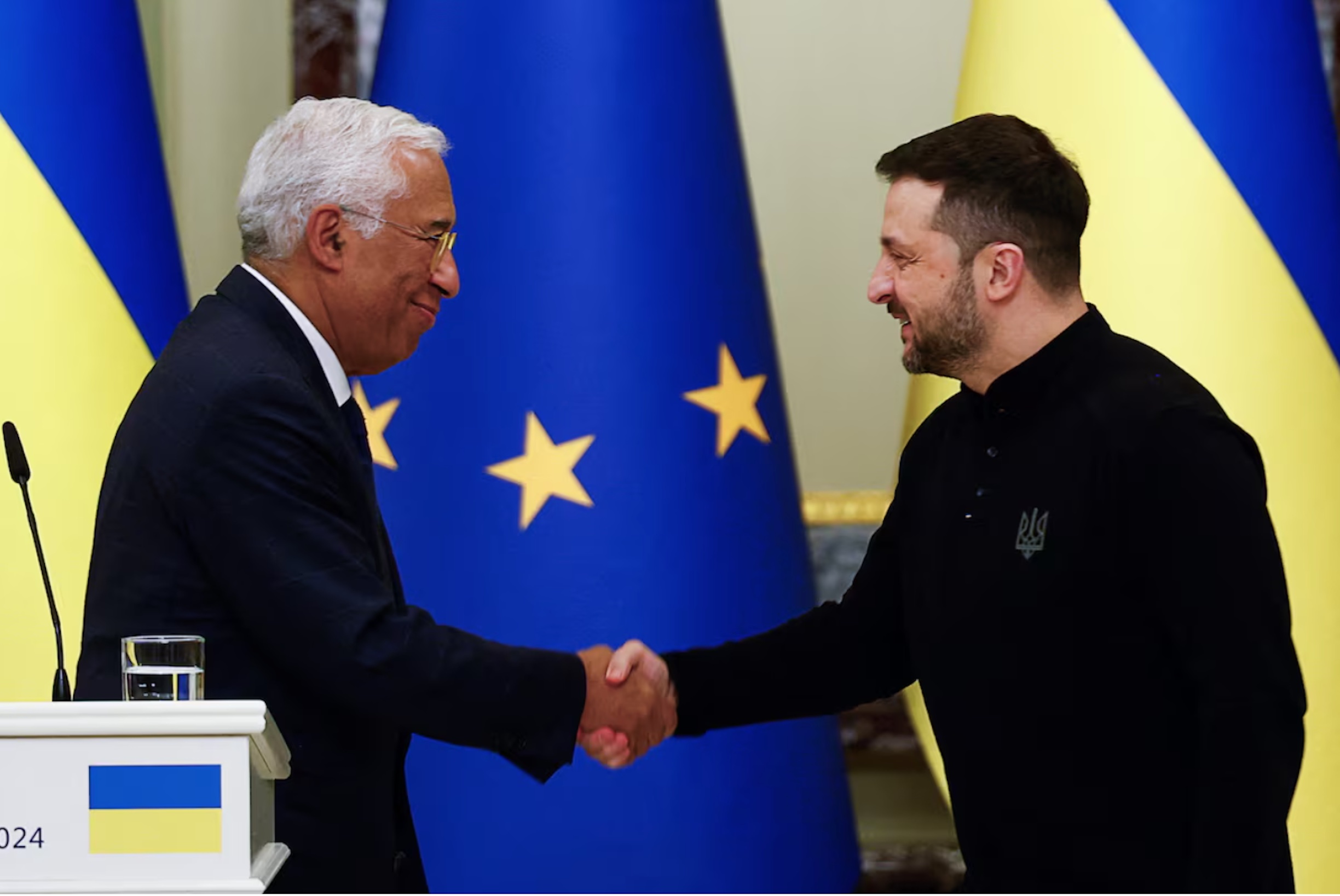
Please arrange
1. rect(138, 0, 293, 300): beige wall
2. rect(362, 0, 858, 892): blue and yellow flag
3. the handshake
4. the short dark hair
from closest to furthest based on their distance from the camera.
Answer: the short dark hair < the handshake < rect(362, 0, 858, 892): blue and yellow flag < rect(138, 0, 293, 300): beige wall

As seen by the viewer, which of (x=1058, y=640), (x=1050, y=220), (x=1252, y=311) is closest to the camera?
(x=1058, y=640)

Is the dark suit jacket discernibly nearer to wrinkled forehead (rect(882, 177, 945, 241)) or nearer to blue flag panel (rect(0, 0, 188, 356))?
wrinkled forehead (rect(882, 177, 945, 241))

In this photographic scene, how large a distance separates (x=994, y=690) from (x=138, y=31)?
185cm

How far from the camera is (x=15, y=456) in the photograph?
152 centimetres

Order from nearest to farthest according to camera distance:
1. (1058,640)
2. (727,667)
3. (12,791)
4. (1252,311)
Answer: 1. (12,791)
2. (1058,640)
3. (727,667)
4. (1252,311)

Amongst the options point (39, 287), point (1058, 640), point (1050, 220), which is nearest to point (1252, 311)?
point (1050, 220)

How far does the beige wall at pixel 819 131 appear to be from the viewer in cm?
355

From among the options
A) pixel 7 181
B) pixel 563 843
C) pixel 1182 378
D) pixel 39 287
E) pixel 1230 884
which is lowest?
pixel 563 843

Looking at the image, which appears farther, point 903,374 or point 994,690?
point 903,374

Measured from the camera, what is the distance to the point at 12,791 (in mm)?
1146

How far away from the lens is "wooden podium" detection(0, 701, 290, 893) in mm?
1142

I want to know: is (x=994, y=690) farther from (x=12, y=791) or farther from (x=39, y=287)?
(x=39, y=287)

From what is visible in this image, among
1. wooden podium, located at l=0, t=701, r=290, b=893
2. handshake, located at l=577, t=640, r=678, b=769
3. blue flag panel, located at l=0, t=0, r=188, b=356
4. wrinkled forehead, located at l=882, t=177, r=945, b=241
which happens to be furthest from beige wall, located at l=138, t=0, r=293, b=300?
wooden podium, located at l=0, t=701, r=290, b=893

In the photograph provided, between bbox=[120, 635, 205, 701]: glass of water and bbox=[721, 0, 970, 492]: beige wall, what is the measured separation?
2.41m
